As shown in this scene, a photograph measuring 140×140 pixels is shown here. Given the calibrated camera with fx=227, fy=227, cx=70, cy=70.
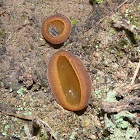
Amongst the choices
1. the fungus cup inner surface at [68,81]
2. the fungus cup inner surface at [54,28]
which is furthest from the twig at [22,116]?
the fungus cup inner surface at [54,28]

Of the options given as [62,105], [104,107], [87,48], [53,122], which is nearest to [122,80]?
[104,107]

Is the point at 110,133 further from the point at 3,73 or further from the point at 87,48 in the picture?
the point at 3,73

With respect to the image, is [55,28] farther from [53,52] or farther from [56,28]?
[53,52]

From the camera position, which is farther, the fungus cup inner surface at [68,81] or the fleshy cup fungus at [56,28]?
the fleshy cup fungus at [56,28]

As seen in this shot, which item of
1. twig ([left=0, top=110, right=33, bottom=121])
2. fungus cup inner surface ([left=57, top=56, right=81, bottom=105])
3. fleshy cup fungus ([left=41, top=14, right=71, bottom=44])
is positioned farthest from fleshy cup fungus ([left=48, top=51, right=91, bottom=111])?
twig ([left=0, top=110, right=33, bottom=121])

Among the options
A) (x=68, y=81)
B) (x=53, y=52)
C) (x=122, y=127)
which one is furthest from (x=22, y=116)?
(x=122, y=127)

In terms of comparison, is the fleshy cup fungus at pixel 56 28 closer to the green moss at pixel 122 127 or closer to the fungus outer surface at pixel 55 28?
the fungus outer surface at pixel 55 28

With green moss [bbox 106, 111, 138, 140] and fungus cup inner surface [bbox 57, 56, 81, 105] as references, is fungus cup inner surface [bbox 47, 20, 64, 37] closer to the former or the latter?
fungus cup inner surface [bbox 57, 56, 81, 105]
